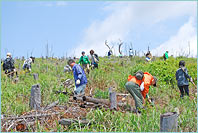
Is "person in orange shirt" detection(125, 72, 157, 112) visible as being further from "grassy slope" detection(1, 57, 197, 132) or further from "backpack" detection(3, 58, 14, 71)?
"backpack" detection(3, 58, 14, 71)

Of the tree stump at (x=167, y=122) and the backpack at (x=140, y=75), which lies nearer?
the tree stump at (x=167, y=122)

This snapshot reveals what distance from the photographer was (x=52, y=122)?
17.8 ft

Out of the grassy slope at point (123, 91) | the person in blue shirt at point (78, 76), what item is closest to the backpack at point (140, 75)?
the grassy slope at point (123, 91)

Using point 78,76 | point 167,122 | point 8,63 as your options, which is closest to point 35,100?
point 78,76

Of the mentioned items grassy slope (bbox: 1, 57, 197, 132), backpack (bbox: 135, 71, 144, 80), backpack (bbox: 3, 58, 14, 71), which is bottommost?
grassy slope (bbox: 1, 57, 197, 132)

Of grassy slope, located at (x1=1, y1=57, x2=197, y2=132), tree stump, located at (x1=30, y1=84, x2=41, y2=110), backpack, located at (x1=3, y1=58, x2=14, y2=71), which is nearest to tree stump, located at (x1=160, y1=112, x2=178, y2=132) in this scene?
grassy slope, located at (x1=1, y1=57, x2=197, y2=132)

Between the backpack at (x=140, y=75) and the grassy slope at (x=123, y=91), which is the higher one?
the backpack at (x=140, y=75)

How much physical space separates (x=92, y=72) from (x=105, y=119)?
5.80m

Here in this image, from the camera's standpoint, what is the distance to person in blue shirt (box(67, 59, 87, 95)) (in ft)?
23.5

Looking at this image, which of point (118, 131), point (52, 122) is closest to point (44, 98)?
point (52, 122)

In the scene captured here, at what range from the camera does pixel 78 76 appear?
7.13 meters

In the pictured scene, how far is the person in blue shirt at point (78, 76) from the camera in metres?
7.16

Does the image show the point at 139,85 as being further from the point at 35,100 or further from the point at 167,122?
the point at 35,100

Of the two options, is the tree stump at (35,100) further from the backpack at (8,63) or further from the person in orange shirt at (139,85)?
the backpack at (8,63)
